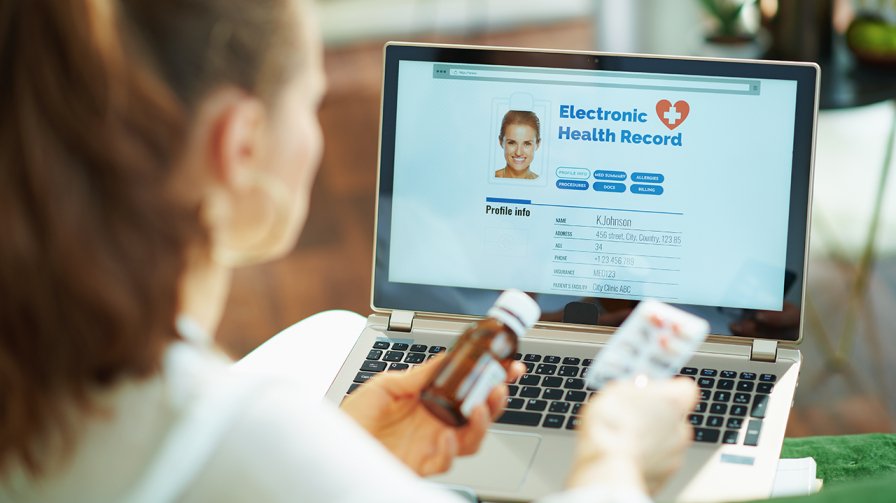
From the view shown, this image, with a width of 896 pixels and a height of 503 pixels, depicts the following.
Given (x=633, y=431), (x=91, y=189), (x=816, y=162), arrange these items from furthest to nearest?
(x=816, y=162) < (x=633, y=431) < (x=91, y=189)

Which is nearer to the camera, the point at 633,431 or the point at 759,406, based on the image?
the point at 633,431

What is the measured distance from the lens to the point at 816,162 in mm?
2750

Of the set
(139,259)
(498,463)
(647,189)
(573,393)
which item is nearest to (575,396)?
(573,393)

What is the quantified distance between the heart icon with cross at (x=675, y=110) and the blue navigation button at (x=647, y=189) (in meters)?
0.06

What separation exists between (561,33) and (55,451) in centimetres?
332

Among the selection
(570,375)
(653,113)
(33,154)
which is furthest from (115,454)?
(653,113)

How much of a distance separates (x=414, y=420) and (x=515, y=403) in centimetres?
13

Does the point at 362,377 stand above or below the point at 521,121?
below

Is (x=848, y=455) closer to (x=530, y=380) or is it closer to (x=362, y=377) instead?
(x=530, y=380)

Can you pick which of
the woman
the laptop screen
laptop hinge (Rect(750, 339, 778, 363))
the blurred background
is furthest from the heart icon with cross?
the blurred background

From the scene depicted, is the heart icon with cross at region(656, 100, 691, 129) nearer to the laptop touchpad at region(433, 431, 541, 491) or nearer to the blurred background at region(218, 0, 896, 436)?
the laptop touchpad at region(433, 431, 541, 491)

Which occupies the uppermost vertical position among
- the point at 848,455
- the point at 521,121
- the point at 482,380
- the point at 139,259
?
the point at 521,121

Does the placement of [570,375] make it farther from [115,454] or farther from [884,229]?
[884,229]

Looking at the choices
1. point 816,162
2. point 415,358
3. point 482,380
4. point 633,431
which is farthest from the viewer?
point 816,162
